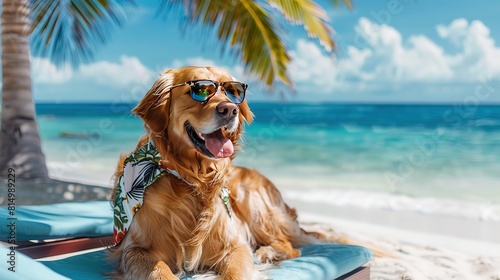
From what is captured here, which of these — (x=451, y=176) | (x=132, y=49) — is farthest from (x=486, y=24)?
(x=132, y=49)

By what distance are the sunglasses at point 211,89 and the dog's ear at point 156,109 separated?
0.19ft

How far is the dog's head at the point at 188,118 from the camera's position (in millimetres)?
2303

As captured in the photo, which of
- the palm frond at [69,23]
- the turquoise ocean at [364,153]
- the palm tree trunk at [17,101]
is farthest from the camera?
the turquoise ocean at [364,153]

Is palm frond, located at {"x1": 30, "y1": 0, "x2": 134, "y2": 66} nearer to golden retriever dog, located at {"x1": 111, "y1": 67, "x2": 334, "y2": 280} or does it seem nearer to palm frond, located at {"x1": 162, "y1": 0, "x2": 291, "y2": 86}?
palm frond, located at {"x1": 162, "y1": 0, "x2": 291, "y2": 86}

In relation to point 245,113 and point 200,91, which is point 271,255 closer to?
point 245,113

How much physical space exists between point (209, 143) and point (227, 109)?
203 millimetres

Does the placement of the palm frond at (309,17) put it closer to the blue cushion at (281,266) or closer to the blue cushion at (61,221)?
the blue cushion at (61,221)

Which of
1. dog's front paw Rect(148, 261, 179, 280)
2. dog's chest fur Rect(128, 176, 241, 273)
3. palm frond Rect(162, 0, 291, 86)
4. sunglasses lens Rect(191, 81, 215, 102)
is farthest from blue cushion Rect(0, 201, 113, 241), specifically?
palm frond Rect(162, 0, 291, 86)

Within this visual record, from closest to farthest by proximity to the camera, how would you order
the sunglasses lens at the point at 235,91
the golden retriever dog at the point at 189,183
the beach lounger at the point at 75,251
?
the beach lounger at the point at 75,251, the golden retriever dog at the point at 189,183, the sunglasses lens at the point at 235,91

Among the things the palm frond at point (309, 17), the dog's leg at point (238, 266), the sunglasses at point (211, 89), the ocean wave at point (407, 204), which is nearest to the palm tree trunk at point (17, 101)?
the palm frond at point (309, 17)

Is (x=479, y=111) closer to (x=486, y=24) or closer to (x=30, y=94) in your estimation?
(x=486, y=24)

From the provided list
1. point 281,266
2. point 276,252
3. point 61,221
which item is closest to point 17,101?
point 61,221

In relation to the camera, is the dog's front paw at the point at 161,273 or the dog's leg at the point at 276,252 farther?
the dog's leg at the point at 276,252

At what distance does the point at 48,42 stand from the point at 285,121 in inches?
939
